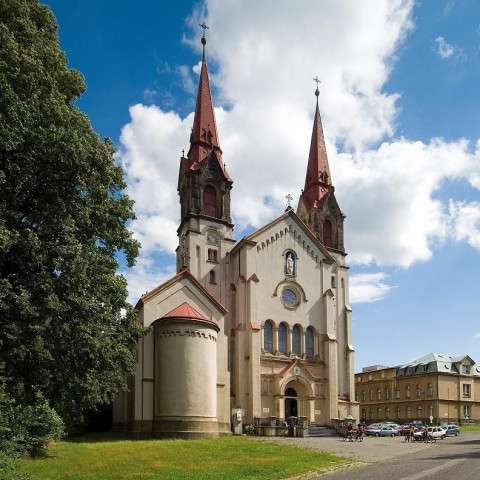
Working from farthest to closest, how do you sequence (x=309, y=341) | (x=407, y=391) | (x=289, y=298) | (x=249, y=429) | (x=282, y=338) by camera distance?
(x=407, y=391), (x=309, y=341), (x=289, y=298), (x=282, y=338), (x=249, y=429)

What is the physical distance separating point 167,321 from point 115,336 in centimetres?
1456

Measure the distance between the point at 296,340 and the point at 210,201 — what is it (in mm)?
13738

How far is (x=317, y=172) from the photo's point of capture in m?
57.1

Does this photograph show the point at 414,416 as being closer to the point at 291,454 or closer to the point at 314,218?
the point at 314,218

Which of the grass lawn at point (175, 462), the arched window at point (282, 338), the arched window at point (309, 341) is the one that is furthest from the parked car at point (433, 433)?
the grass lawn at point (175, 462)

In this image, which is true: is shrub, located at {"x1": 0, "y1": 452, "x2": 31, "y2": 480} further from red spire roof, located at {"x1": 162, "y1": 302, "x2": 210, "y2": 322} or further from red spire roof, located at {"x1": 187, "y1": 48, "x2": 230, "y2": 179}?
red spire roof, located at {"x1": 187, "y1": 48, "x2": 230, "y2": 179}

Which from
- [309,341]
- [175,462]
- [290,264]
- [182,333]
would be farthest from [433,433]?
[175,462]

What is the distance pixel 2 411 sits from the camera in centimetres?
1686

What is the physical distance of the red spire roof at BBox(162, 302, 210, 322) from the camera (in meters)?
38.3

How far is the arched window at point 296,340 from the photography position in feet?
159

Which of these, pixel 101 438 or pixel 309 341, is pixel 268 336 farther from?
pixel 101 438

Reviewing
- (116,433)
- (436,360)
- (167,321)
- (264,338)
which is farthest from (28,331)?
(436,360)

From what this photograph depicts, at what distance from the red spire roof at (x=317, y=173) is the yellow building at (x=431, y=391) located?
108 ft

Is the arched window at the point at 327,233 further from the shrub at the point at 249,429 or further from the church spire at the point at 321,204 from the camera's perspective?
the shrub at the point at 249,429
